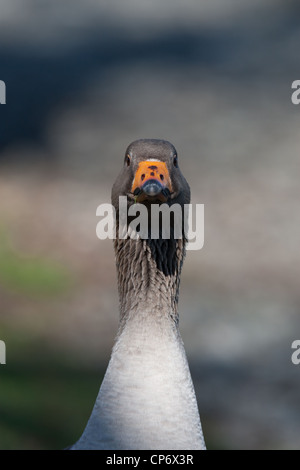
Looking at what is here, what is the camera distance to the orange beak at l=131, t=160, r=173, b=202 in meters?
3.95

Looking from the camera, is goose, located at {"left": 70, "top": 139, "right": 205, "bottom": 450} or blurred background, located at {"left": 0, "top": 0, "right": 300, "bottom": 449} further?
blurred background, located at {"left": 0, "top": 0, "right": 300, "bottom": 449}

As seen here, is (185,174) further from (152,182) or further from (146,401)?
(146,401)

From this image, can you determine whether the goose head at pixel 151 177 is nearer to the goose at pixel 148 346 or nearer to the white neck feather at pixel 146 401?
the goose at pixel 148 346

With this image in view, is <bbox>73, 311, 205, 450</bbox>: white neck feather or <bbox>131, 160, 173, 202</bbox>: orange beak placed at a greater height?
<bbox>131, 160, 173, 202</bbox>: orange beak

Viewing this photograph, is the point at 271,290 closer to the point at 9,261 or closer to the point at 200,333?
the point at 200,333

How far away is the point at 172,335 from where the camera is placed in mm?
4281

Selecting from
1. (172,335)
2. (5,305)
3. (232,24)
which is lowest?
(172,335)

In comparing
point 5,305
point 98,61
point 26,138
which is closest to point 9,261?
point 5,305

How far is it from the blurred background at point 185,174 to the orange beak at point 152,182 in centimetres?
310

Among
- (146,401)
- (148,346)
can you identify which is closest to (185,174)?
(148,346)

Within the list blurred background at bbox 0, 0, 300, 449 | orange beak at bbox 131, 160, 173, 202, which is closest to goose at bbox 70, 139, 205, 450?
orange beak at bbox 131, 160, 173, 202

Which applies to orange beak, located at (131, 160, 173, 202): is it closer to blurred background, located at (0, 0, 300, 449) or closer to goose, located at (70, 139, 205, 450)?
goose, located at (70, 139, 205, 450)

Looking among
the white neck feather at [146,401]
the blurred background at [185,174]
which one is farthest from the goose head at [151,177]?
the blurred background at [185,174]

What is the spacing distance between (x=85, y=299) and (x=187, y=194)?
4024 mm
